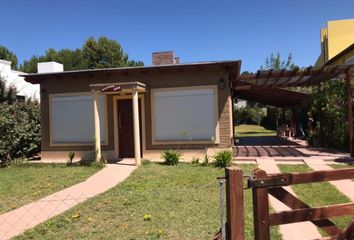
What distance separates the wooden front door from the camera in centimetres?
1418

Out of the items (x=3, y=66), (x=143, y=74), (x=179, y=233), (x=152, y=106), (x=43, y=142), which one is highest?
(x=3, y=66)

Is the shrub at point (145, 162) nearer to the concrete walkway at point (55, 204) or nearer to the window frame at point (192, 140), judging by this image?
the window frame at point (192, 140)

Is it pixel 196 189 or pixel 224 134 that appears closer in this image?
pixel 196 189

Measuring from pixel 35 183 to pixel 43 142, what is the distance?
5269 millimetres

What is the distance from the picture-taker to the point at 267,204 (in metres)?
3.27

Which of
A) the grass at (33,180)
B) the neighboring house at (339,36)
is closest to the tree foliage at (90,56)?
the neighboring house at (339,36)

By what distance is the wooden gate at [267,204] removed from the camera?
3.27m

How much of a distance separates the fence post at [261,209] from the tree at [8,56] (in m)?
48.2

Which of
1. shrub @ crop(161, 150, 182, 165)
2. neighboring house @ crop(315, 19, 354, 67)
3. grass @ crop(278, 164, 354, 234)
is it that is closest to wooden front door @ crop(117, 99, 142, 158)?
shrub @ crop(161, 150, 182, 165)

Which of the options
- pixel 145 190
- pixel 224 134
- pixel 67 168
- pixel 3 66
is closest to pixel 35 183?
pixel 67 168

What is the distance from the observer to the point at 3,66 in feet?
63.0

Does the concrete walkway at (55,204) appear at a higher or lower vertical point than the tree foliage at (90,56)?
lower

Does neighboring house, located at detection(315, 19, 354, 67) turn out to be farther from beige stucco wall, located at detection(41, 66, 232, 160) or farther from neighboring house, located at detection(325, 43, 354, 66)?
beige stucco wall, located at detection(41, 66, 232, 160)

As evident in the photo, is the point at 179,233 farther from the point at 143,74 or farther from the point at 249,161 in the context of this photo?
the point at 143,74
